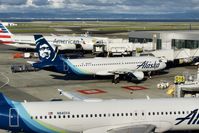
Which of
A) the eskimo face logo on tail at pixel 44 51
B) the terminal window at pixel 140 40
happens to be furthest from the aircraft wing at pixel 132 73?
the terminal window at pixel 140 40

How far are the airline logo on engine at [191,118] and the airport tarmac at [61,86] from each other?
2020cm

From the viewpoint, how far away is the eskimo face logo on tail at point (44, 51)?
61.3 meters

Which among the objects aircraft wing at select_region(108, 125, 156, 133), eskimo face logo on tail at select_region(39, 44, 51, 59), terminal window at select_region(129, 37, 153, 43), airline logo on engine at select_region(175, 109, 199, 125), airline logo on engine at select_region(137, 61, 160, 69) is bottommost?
aircraft wing at select_region(108, 125, 156, 133)

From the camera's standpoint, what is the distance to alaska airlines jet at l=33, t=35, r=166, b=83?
5997cm

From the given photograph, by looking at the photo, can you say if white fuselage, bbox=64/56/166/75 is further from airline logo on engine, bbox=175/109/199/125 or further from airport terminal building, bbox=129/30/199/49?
airline logo on engine, bbox=175/109/199/125

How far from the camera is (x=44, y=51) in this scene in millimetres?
63156

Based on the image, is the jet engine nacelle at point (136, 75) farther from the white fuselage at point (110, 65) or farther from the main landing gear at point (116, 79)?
the main landing gear at point (116, 79)

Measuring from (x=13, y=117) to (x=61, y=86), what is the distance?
3018cm

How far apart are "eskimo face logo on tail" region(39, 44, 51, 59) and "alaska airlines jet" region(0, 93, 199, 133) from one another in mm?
33531

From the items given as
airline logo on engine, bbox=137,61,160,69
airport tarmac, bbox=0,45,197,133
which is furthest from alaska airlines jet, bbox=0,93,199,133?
airline logo on engine, bbox=137,61,160,69

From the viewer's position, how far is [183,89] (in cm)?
4253

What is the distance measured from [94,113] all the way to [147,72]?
38.2 m

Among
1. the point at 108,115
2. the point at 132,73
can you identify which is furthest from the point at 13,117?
the point at 132,73

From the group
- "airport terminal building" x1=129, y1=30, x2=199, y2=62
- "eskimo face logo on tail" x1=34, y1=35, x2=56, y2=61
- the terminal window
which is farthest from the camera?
the terminal window
